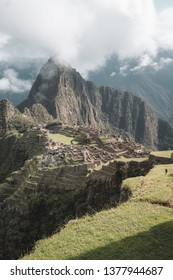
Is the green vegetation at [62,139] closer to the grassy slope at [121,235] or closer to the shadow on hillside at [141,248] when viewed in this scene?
the grassy slope at [121,235]

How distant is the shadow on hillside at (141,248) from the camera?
11852 millimetres

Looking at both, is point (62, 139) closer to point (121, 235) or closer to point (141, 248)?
point (121, 235)

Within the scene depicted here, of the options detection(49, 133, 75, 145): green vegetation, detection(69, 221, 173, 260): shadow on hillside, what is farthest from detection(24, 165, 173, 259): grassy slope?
detection(49, 133, 75, 145): green vegetation

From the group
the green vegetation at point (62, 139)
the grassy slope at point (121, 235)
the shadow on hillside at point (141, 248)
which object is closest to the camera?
the shadow on hillside at point (141, 248)

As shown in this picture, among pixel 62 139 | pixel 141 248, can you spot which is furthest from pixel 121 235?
pixel 62 139

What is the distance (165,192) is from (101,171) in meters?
23.9

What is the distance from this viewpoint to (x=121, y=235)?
13516 mm

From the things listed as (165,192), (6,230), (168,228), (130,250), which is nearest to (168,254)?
(130,250)

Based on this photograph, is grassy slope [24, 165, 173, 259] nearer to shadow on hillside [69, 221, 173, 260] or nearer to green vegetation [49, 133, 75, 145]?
shadow on hillside [69, 221, 173, 260]

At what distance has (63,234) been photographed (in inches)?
569

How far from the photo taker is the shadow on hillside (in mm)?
11852

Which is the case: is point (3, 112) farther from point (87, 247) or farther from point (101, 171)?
point (87, 247)

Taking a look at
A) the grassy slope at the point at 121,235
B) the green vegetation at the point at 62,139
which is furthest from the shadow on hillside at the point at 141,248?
the green vegetation at the point at 62,139

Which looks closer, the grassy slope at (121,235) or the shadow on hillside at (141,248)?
the shadow on hillside at (141,248)
